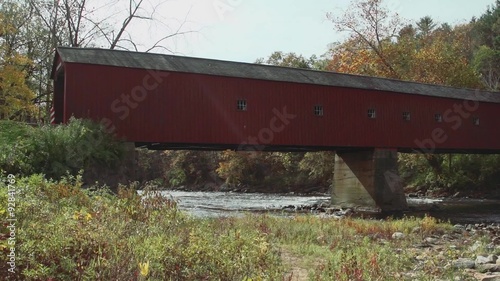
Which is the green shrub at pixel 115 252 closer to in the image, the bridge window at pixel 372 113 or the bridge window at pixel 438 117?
the bridge window at pixel 372 113

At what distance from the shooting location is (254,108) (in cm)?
1778

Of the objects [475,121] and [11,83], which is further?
[475,121]

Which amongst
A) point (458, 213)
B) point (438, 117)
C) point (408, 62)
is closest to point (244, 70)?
point (438, 117)

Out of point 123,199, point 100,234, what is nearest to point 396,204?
point 123,199

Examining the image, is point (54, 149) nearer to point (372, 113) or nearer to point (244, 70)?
point (244, 70)

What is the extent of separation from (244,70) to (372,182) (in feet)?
23.3

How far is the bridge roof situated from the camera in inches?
619

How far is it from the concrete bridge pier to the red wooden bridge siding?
655 millimetres

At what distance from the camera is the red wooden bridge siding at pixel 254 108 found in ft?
50.6

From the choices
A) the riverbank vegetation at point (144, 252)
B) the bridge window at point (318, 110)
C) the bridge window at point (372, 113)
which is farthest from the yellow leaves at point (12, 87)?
the riverbank vegetation at point (144, 252)

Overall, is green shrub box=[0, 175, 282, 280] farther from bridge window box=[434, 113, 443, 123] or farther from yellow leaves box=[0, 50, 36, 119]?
bridge window box=[434, 113, 443, 123]

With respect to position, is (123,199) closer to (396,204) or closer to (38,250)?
(38,250)

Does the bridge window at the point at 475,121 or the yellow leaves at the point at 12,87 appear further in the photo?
the bridge window at the point at 475,121

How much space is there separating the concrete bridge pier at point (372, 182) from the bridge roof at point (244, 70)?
9.80 feet
